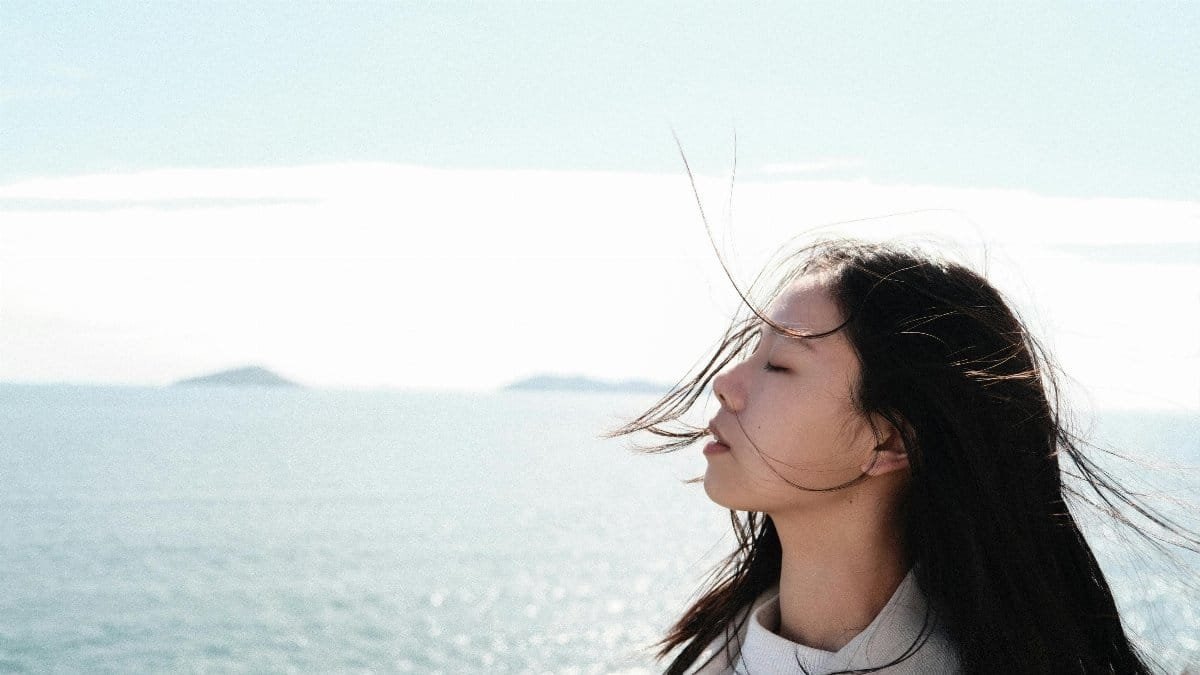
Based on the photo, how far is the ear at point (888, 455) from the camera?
2152 mm

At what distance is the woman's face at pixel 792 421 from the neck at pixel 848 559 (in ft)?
0.15

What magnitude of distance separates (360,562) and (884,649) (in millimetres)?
39075

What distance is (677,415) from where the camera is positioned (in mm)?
2561

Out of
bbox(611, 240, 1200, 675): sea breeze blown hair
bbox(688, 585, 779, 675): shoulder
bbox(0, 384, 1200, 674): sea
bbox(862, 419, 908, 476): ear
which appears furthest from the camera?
bbox(0, 384, 1200, 674): sea

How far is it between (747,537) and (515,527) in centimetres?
4697

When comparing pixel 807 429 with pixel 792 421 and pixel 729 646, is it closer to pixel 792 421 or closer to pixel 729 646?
pixel 792 421

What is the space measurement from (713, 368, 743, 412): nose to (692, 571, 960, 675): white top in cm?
46

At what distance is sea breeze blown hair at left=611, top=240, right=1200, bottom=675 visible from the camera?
2.05 meters

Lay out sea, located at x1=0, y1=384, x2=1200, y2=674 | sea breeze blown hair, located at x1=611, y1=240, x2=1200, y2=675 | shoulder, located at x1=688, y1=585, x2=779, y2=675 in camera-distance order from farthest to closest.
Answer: sea, located at x1=0, y1=384, x2=1200, y2=674
shoulder, located at x1=688, y1=585, x2=779, y2=675
sea breeze blown hair, located at x1=611, y1=240, x2=1200, y2=675

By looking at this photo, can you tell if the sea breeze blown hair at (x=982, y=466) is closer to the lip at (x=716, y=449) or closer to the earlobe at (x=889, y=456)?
the earlobe at (x=889, y=456)

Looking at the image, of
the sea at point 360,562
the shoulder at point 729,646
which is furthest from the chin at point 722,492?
the sea at point 360,562

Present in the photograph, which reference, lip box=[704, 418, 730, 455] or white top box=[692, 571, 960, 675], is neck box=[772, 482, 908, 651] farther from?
lip box=[704, 418, 730, 455]

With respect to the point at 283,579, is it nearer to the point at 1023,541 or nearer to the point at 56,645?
the point at 56,645

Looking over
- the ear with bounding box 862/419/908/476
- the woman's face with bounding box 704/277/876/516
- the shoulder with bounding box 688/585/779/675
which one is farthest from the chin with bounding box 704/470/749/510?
the shoulder with bounding box 688/585/779/675
